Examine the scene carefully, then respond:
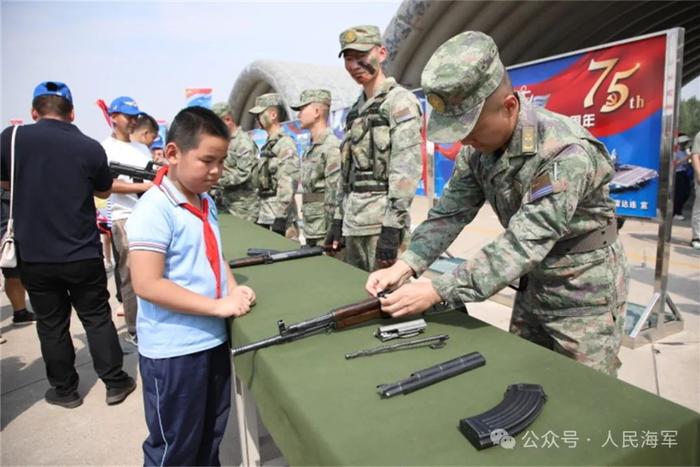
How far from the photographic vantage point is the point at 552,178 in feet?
4.23

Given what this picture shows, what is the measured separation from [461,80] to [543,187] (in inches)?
15.3

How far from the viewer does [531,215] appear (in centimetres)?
130

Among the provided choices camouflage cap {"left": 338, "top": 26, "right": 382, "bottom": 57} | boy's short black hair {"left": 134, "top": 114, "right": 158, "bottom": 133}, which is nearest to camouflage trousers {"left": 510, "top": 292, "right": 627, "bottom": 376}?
camouflage cap {"left": 338, "top": 26, "right": 382, "bottom": 57}

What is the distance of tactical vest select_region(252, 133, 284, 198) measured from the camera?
15.0 feet

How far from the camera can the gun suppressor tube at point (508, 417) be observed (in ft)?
2.77

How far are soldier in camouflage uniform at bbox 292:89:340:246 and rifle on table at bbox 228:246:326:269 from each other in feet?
3.96

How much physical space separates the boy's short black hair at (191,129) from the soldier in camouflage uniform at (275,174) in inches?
111

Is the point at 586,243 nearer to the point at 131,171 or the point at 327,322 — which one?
the point at 327,322

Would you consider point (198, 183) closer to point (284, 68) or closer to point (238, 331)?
point (238, 331)

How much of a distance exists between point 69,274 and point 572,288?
251 centimetres

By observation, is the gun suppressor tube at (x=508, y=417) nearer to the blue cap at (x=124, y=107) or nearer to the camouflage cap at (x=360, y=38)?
the camouflage cap at (x=360, y=38)

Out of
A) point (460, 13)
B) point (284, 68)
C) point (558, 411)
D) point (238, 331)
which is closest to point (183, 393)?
point (238, 331)

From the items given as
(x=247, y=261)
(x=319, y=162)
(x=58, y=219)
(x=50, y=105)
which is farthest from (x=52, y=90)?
(x=319, y=162)

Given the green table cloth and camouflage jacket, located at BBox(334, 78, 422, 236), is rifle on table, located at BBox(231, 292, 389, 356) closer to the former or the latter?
the green table cloth
